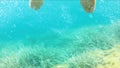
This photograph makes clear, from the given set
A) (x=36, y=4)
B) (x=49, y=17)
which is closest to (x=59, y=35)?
(x=49, y=17)

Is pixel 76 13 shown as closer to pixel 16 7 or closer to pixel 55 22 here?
pixel 55 22

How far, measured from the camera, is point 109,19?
2506mm

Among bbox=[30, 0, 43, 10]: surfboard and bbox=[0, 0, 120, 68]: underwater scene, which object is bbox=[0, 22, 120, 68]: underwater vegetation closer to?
bbox=[0, 0, 120, 68]: underwater scene

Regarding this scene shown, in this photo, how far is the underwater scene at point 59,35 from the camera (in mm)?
2367

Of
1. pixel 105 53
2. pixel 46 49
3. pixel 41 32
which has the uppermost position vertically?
pixel 41 32

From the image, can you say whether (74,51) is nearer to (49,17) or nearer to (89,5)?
(49,17)

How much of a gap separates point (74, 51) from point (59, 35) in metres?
0.20

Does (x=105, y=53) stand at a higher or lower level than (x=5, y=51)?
lower

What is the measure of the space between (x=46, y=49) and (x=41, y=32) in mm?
159

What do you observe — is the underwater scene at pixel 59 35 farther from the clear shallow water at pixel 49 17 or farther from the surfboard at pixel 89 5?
the surfboard at pixel 89 5

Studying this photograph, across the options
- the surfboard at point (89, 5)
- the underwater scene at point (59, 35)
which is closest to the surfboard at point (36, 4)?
the surfboard at point (89, 5)

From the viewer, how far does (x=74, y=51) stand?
2428 mm

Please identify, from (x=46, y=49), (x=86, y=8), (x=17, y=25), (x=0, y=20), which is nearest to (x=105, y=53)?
(x=46, y=49)

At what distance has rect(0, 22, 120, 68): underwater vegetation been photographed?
92.9 inches
